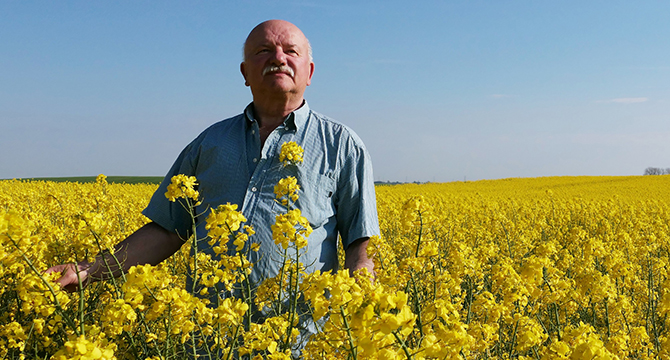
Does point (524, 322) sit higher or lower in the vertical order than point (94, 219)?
lower

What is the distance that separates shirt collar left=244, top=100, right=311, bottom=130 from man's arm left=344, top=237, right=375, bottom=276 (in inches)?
26.5

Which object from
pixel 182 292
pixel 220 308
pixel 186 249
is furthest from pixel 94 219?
pixel 186 249

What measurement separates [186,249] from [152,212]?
162cm

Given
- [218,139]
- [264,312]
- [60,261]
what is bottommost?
[264,312]

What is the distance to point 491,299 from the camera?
2197mm

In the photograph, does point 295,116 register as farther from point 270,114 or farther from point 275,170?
point 275,170

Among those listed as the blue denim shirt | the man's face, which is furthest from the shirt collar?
the man's face

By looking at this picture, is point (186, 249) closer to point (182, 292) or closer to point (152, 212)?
point (152, 212)

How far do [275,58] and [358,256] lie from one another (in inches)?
40.1

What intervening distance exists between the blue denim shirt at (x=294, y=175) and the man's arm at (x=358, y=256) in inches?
1.4

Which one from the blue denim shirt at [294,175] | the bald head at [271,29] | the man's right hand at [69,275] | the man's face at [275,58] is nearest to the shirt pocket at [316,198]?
the blue denim shirt at [294,175]

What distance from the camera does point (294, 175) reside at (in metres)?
2.17

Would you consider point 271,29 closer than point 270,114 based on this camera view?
Yes

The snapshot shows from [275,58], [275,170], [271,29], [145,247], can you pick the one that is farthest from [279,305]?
[271,29]
